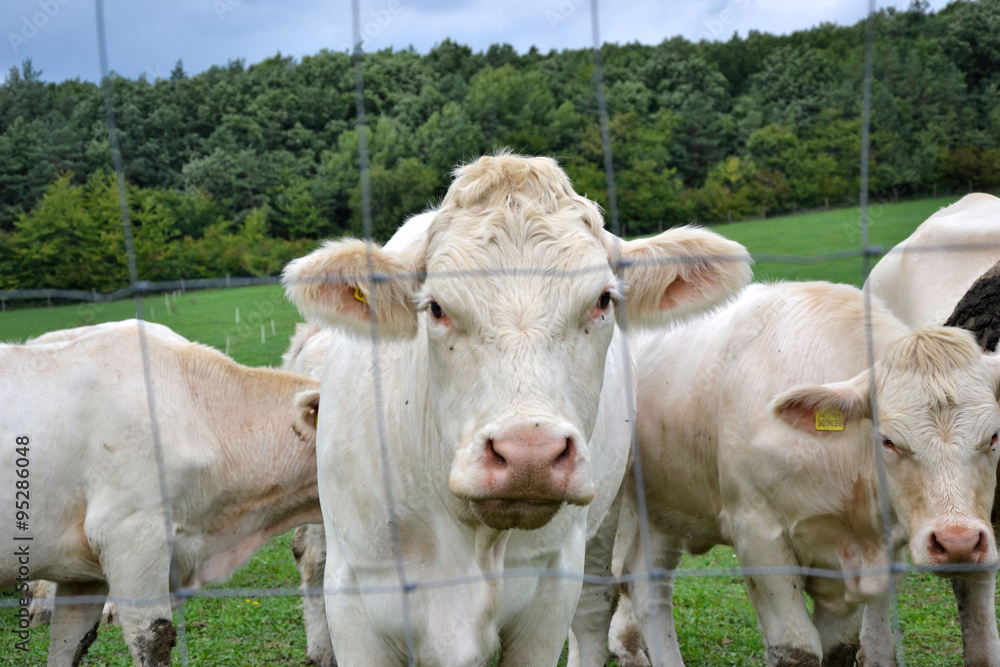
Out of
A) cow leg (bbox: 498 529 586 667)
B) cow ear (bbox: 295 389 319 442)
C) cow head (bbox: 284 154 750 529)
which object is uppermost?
cow head (bbox: 284 154 750 529)

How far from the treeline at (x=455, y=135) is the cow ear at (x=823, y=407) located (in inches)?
728

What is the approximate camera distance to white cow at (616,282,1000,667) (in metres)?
3.39

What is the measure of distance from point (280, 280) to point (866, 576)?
2.81 m

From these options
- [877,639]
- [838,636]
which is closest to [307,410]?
[838,636]

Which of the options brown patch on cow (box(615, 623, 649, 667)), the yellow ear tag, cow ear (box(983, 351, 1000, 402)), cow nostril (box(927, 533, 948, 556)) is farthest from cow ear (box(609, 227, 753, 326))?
brown patch on cow (box(615, 623, 649, 667))

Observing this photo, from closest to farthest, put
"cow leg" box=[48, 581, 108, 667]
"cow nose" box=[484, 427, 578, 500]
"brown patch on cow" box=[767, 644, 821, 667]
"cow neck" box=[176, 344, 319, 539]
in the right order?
"cow nose" box=[484, 427, 578, 500], "brown patch on cow" box=[767, 644, 821, 667], "cow leg" box=[48, 581, 108, 667], "cow neck" box=[176, 344, 319, 539]

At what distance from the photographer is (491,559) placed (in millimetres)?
2686

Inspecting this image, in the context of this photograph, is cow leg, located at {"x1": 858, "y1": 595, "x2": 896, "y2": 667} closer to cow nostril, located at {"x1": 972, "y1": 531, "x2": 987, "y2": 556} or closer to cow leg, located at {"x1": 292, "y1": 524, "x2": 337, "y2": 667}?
cow nostril, located at {"x1": 972, "y1": 531, "x2": 987, "y2": 556}

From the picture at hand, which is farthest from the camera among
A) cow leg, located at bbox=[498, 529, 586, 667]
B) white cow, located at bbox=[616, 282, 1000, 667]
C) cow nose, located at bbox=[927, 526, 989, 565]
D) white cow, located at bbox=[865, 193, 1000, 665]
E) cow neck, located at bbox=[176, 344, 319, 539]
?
white cow, located at bbox=[865, 193, 1000, 665]

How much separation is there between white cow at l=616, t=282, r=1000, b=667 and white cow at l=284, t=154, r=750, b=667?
0.65 m

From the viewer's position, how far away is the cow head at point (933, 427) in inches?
127

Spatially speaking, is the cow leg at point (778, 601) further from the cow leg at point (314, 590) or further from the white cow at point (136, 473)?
the cow leg at point (314, 590)

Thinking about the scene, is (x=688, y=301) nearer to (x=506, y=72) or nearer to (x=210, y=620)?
(x=210, y=620)

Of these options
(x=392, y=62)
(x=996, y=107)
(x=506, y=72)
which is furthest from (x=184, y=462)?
(x=996, y=107)
